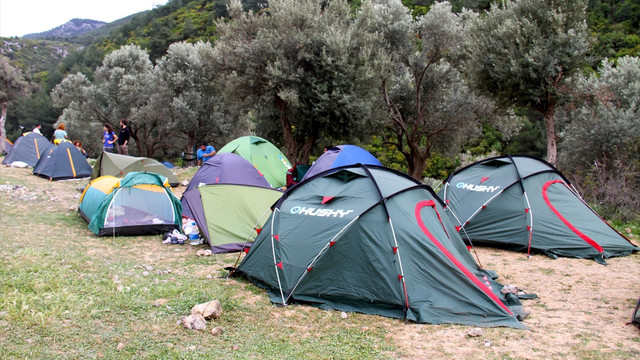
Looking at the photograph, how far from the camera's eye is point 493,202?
30.1 ft

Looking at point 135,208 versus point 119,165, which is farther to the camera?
point 119,165

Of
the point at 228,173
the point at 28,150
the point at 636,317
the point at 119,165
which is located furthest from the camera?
the point at 28,150

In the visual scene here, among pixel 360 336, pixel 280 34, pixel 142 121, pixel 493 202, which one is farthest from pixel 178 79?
pixel 360 336

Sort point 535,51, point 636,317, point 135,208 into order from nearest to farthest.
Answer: point 636,317, point 135,208, point 535,51

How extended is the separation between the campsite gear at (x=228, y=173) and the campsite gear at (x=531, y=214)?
459 cm

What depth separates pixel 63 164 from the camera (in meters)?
16.4

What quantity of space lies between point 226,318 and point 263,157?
472 inches

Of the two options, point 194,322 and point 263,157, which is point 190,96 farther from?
point 194,322

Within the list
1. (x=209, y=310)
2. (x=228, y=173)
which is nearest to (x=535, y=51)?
(x=228, y=173)

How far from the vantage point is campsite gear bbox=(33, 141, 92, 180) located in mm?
16203

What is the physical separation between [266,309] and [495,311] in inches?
111

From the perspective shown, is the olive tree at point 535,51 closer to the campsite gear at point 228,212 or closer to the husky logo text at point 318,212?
the campsite gear at point 228,212

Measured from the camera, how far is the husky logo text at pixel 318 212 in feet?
20.4

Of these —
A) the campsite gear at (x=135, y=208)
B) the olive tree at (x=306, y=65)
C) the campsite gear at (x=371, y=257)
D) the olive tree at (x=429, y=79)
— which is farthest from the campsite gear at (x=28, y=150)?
the campsite gear at (x=371, y=257)
